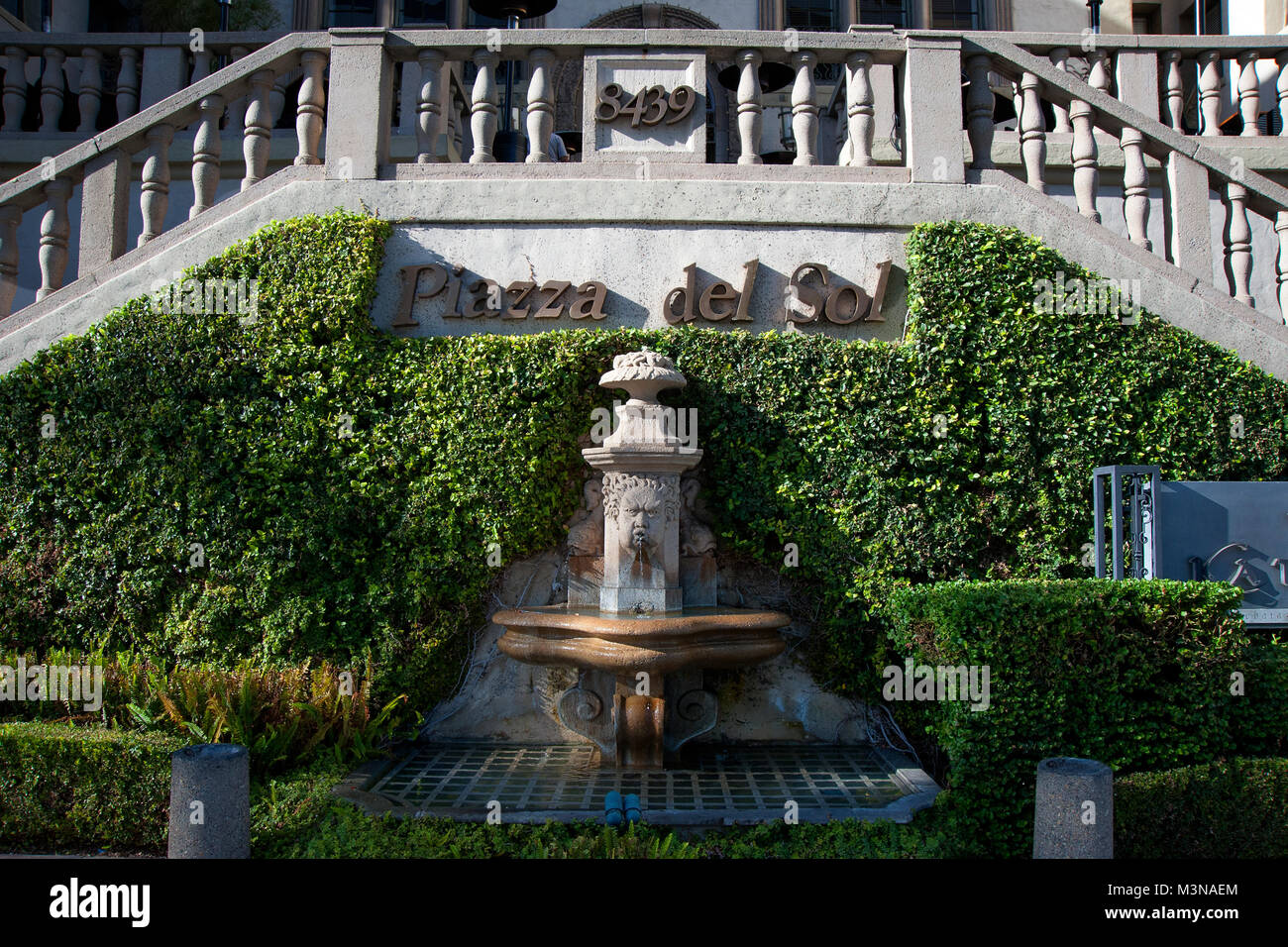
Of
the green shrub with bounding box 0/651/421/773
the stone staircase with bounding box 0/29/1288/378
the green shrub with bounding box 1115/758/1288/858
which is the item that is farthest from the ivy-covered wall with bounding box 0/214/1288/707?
the green shrub with bounding box 1115/758/1288/858

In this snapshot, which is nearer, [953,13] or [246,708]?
[246,708]

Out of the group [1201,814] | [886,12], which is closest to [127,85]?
[886,12]

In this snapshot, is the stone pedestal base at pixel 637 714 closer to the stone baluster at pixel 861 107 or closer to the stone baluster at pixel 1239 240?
the stone baluster at pixel 861 107

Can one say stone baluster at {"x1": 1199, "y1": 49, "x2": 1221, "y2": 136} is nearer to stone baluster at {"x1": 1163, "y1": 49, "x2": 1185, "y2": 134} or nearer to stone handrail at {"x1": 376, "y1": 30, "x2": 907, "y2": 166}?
stone baluster at {"x1": 1163, "y1": 49, "x2": 1185, "y2": 134}

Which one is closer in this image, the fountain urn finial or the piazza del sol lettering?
the fountain urn finial

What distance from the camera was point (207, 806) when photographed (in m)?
4.13

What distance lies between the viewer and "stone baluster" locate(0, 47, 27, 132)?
980cm

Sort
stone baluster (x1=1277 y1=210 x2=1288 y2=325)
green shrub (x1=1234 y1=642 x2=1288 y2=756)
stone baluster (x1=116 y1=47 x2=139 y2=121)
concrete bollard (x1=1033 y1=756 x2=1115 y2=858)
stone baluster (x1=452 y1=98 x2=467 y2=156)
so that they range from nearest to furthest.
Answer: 1. concrete bollard (x1=1033 y1=756 x2=1115 y2=858)
2. green shrub (x1=1234 y1=642 x2=1288 y2=756)
3. stone baluster (x1=1277 y1=210 x2=1288 y2=325)
4. stone baluster (x1=116 y1=47 x2=139 y2=121)
5. stone baluster (x1=452 y1=98 x2=467 y2=156)

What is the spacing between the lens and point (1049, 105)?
10859 mm

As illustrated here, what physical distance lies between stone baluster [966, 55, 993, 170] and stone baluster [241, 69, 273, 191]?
20.8ft

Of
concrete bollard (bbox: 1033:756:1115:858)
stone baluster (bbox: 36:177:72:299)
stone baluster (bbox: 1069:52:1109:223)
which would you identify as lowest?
concrete bollard (bbox: 1033:756:1115:858)

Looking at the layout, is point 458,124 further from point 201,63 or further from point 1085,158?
point 1085,158

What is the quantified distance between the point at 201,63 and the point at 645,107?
5789 mm
